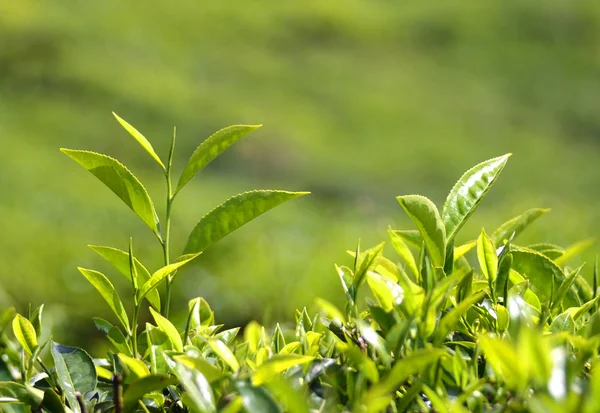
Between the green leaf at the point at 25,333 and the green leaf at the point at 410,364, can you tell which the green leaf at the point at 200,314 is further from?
the green leaf at the point at 410,364

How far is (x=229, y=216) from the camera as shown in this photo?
83 cm

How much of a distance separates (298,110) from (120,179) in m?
7.99

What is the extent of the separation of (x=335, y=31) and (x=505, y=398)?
1027 centimetres

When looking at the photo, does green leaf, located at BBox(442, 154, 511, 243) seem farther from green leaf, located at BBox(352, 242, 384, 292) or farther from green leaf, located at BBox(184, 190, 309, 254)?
green leaf, located at BBox(184, 190, 309, 254)

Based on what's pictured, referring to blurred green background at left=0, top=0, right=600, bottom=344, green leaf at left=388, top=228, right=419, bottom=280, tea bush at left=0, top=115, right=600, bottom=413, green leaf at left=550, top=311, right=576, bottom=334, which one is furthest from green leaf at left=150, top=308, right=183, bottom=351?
blurred green background at left=0, top=0, right=600, bottom=344

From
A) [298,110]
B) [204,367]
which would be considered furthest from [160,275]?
[298,110]

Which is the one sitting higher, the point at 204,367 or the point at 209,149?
the point at 209,149

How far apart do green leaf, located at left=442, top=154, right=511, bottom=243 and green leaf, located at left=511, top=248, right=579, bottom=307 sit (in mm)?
96

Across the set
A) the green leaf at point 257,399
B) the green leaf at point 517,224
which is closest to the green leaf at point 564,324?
the green leaf at point 517,224

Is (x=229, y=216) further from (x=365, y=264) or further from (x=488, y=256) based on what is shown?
(x=488, y=256)

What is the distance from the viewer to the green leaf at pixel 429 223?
75cm

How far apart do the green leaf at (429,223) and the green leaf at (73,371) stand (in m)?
0.36

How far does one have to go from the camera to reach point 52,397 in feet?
2.39

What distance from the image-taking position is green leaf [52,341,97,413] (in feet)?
2.48
